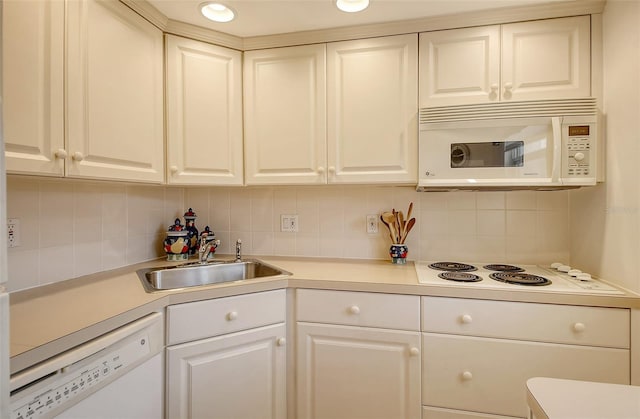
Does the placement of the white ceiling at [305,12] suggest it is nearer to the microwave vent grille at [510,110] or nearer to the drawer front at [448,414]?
the microwave vent grille at [510,110]

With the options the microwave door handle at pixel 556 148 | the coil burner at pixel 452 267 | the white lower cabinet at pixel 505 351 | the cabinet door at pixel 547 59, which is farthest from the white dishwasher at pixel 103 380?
the cabinet door at pixel 547 59

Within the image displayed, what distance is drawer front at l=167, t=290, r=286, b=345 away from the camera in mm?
1275

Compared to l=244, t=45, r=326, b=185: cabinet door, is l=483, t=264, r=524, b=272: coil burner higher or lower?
lower

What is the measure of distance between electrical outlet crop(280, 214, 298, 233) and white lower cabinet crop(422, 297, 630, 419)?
965mm

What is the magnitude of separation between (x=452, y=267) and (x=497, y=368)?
0.52m

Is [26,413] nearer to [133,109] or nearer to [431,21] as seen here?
[133,109]

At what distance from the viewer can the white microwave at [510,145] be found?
141 cm

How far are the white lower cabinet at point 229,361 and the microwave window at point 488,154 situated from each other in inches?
41.5

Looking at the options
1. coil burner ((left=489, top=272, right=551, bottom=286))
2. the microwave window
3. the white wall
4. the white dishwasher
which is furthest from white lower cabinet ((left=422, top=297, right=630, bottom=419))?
the white dishwasher

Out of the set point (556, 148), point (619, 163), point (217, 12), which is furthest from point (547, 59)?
point (217, 12)

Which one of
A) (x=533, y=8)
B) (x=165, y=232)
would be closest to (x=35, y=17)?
(x=165, y=232)

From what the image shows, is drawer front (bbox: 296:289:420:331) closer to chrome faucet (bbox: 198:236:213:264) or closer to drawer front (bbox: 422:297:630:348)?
drawer front (bbox: 422:297:630:348)

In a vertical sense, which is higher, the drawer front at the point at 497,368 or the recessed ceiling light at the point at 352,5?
the recessed ceiling light at the point at 352,5

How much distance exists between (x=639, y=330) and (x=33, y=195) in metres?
2.38
